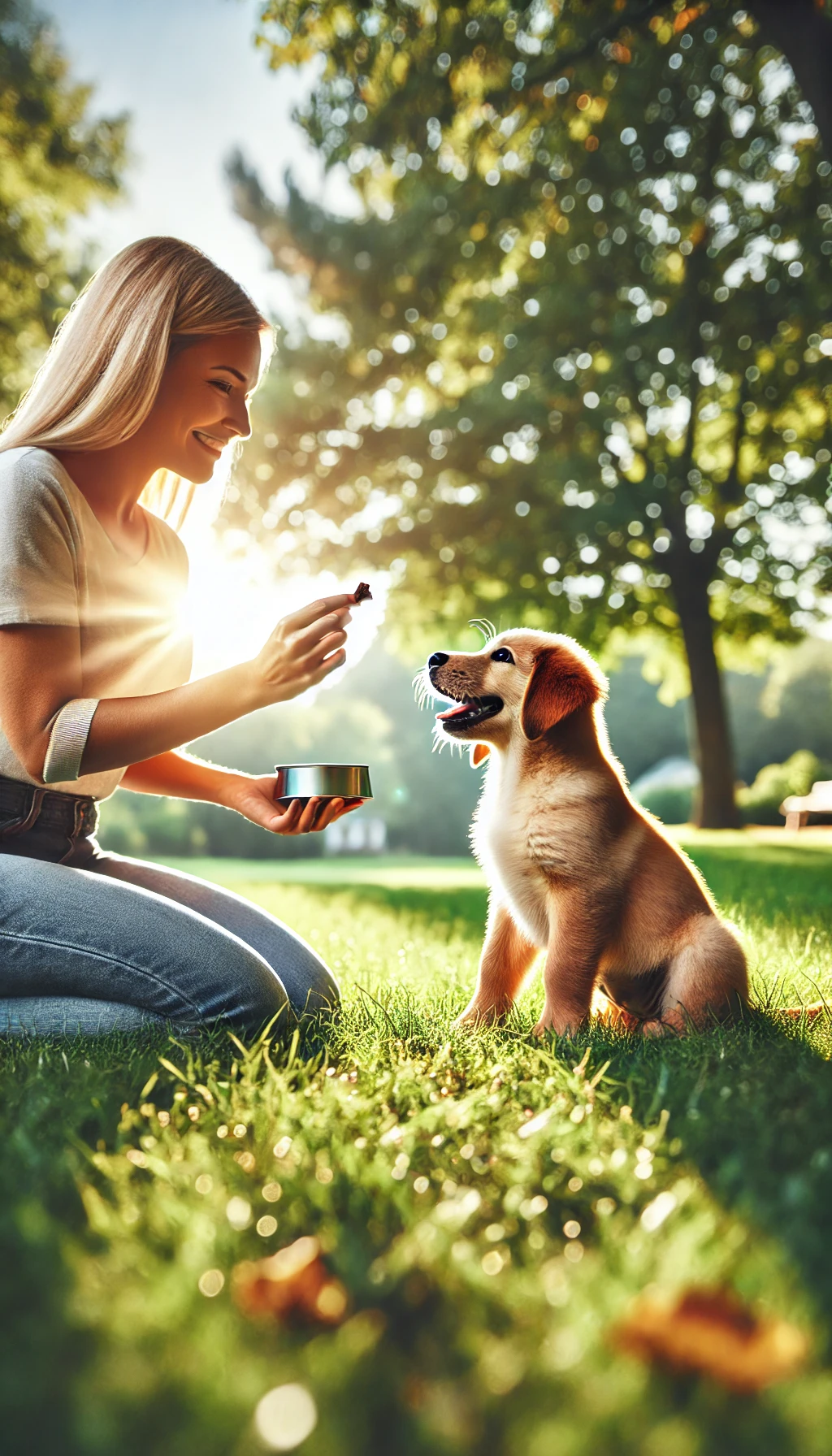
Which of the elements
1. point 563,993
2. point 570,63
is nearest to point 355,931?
point 563,993

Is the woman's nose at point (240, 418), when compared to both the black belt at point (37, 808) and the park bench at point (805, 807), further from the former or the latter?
the park bench at point (805, 807)

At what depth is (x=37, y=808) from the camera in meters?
2.54

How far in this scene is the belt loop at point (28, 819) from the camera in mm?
2516

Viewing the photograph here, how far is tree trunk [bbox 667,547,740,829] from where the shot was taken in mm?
14242

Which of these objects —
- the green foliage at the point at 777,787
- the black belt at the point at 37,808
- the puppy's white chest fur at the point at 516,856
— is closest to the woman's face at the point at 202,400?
the black belt at the point at 37,808

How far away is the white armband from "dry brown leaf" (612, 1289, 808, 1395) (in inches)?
67.7

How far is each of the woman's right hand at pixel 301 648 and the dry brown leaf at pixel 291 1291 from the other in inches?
52.0

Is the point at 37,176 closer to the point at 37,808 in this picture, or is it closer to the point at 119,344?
the point at 119,344

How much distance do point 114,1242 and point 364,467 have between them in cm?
1451

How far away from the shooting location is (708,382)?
14180 mm

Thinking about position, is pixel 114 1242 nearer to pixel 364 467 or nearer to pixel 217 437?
pixel 217 437

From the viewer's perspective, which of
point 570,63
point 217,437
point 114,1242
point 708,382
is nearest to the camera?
point 114,1242

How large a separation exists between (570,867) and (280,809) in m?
0.86

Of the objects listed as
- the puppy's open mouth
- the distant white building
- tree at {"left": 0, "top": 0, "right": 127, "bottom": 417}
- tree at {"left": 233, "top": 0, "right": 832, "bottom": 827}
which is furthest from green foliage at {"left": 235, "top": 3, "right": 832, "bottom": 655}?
the distant white building
